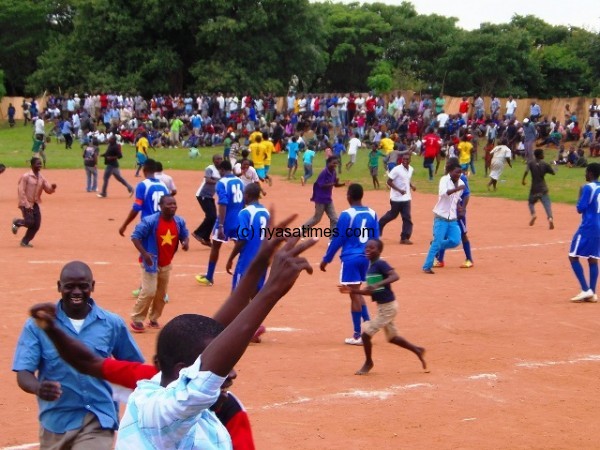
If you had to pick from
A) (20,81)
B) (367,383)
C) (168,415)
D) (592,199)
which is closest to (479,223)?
(592,199)

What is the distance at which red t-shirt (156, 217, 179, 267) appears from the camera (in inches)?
433

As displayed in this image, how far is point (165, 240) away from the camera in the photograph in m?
11.0

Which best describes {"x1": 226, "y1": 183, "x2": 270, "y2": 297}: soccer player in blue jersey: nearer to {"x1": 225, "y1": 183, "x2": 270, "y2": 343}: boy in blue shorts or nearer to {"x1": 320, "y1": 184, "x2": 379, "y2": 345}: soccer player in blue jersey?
{"x1": 225, "y1": 183, "x2": 270, "y2": 343}: boy in blue shorts

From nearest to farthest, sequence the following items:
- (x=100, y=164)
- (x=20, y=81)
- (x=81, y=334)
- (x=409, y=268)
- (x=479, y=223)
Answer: (x=81, y=334)
(x=409, y=268)
(x=479, y=223)
(x=100, y=164)
(x=20, y=81)

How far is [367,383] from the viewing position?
951 centimetres

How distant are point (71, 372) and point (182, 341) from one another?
2357 millimetres

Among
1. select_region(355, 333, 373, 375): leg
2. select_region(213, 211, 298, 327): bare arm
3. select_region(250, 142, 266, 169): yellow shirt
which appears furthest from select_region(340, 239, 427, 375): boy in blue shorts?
select_region(250, 142, 266, 169): yellow shirt

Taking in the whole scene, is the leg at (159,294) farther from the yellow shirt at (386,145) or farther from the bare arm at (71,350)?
the yellow shirt at (386,145)

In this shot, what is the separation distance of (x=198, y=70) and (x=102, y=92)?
522cm

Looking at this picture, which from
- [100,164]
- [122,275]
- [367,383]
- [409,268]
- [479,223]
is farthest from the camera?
[100,164]

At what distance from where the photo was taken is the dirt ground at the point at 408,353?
8117 mm

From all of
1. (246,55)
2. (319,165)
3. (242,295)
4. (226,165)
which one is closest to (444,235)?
(226,165)

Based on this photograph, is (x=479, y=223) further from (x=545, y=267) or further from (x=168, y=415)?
(x=168, y=415)

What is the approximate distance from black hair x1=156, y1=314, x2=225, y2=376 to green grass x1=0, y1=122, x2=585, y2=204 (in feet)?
80.8
